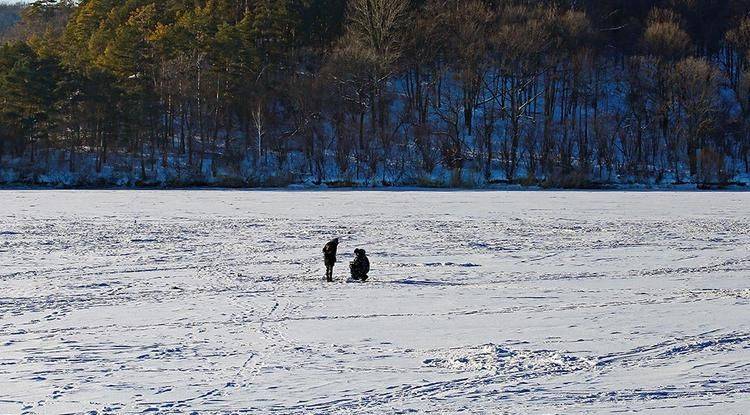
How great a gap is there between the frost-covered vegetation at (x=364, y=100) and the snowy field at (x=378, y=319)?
24.8 m

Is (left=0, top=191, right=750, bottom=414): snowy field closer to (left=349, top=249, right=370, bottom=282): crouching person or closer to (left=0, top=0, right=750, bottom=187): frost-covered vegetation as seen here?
(left=349, top=249, right=370, bottom=282): crouching person

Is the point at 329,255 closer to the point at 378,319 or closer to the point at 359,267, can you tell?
the point at 359,267

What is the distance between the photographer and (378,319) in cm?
1093

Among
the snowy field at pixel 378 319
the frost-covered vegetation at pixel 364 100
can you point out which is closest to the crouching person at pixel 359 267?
the snowy field at pixel 378 319

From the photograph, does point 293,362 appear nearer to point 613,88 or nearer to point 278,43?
point 278,43

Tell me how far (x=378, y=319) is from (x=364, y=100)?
4225 cm

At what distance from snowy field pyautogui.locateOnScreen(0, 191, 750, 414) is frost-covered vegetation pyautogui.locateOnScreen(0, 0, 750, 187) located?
978 inches

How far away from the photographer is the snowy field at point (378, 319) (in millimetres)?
7637

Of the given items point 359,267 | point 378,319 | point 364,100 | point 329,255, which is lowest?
point 378,319

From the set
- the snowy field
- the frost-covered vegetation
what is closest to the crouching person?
the snowy field

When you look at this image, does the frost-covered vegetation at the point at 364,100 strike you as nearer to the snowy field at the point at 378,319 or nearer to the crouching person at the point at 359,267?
the snowy field at the point at 378,319

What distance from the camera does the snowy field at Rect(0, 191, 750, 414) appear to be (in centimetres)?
764

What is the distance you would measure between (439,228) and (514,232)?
1995 mm

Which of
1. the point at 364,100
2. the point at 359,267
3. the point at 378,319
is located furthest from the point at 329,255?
the point at 364,100
